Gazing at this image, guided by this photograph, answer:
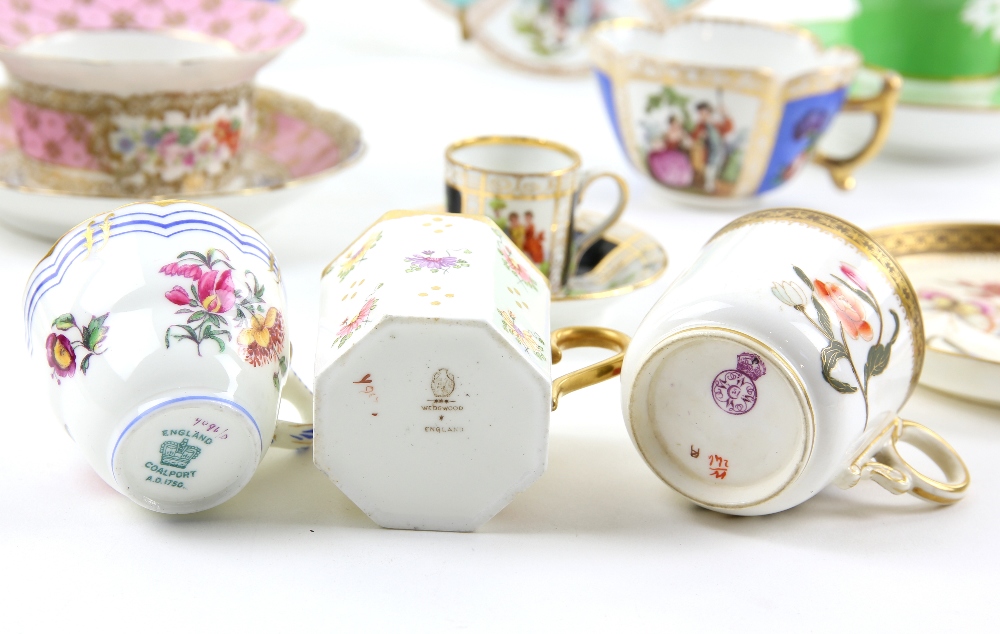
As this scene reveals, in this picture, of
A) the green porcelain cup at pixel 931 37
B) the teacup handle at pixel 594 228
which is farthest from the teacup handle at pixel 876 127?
the teacup handle at pixel 594 228

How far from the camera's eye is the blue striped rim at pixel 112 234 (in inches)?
27.9

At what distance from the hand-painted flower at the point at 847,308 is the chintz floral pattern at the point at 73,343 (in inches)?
18.0

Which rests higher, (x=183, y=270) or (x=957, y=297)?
(x=183, y=270)

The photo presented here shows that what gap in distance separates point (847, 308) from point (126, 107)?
761 mm

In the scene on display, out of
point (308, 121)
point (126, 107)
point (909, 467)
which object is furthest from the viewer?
point (308, 121)

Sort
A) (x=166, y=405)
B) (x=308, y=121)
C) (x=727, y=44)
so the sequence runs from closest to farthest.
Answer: (x=166, y=405) < (x=308, y=121) < (x=727, y=44)

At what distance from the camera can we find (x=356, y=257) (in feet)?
2.54

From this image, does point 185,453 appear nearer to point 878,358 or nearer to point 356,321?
point 356,321

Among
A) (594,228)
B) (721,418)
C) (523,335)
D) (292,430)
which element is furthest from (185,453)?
(594,228)

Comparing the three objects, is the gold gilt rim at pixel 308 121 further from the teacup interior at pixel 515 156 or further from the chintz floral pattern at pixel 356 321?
the chintz floral pattern at pixel 356 321

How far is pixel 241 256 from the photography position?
729 millimetres

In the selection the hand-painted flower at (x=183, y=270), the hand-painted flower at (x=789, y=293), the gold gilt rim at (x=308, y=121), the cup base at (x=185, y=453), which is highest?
the hand-painted flower at (x=789, y=293)

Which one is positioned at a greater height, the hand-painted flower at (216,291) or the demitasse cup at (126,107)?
the hand-painted flower at (216,291)

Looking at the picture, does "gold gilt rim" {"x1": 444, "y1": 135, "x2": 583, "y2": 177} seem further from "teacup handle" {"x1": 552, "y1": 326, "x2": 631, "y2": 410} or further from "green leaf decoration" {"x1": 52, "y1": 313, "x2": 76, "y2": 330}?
"green leaf decoration" {"x1": 52, "y1": 313, "x2": 76, "y2": 330}
